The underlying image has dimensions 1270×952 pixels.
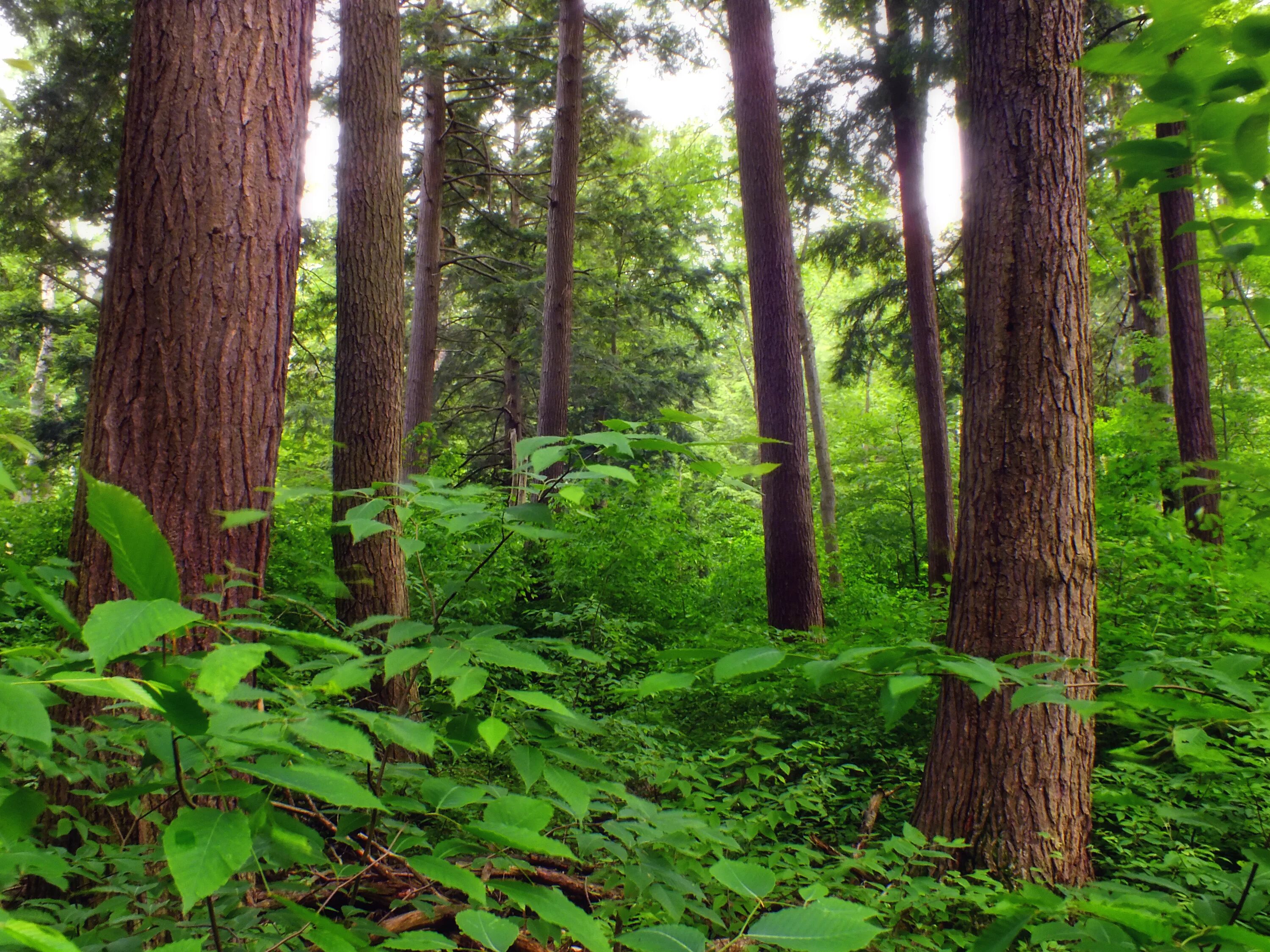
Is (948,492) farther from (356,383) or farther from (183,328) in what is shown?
(183,328)

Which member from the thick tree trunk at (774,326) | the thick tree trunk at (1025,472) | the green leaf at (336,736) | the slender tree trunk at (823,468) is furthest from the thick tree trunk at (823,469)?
the green leaf at (336,736)

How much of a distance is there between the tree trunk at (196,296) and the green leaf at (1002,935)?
180cm

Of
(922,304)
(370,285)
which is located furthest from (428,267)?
(922,304)

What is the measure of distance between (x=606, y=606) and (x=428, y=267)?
7.30 metres

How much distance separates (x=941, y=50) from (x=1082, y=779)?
27.4ft

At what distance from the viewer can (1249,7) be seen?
764 cm

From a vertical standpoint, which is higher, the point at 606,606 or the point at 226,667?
the point at 226,667

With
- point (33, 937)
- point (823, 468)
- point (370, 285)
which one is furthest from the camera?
point (823, 468)

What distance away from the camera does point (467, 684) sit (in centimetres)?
100

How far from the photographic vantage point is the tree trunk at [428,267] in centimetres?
1114

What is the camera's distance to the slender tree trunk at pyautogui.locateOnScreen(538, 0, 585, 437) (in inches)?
373

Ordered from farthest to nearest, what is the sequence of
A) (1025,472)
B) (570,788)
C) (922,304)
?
(922,304)
(1025,472)
(570,788)

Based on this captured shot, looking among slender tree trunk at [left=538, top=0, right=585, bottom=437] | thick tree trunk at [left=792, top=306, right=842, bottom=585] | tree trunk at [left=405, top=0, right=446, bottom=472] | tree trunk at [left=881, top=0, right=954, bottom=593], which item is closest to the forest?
tree trunk at [left=881, top=0, right=954, bottom=593]

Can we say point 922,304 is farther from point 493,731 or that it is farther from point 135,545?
point 135,545
